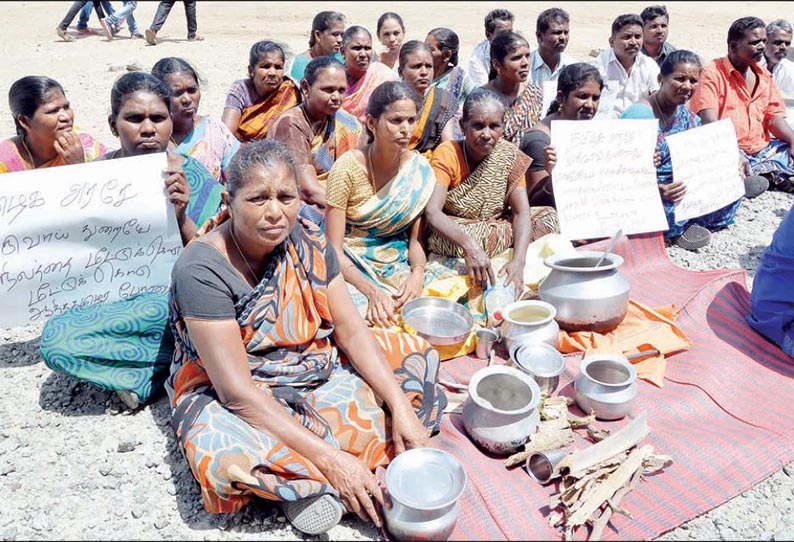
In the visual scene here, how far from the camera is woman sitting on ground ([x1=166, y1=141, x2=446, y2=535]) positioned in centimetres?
241

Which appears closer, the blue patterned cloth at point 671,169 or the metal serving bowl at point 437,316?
the metal serving bowl at point 437,316

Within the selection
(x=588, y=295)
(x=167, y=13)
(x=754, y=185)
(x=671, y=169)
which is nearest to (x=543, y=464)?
(x=588, y=295)

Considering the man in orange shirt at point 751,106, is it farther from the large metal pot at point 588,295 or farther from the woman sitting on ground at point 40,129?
the woman sitting on ground at point 40,129

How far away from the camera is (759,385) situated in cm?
344

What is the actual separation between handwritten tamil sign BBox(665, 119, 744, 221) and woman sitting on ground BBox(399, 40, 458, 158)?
1.75 m

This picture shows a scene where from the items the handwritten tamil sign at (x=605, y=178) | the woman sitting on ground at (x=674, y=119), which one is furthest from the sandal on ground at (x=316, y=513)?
the woman sitting on ground at (x=674, y=119)

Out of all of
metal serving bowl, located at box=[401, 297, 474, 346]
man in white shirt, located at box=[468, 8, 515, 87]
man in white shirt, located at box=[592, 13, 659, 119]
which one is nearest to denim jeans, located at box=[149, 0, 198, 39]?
man in white shirt, located at box=[468, 8, 515, 87]

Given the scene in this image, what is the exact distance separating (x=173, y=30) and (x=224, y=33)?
4.14ft

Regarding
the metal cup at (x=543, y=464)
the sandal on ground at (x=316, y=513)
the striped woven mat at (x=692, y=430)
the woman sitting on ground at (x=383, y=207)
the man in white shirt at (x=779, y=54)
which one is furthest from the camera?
the man in white shirt at (x=779, y=54)

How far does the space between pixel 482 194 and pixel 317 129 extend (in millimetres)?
1401

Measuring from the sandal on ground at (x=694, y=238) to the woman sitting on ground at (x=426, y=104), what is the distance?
209cm

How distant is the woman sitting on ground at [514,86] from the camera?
199 inches

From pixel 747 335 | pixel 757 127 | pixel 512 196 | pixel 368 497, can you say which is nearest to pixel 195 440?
pixel 368 497

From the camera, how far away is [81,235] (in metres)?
3.29
